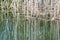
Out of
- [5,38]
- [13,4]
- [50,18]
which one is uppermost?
[13,4]

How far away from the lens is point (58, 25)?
3129 millimetres

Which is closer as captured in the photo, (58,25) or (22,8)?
(58,25)

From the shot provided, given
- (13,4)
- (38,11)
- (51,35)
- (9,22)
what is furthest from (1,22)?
(51,35)

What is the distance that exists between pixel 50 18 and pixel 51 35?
31 centimetres

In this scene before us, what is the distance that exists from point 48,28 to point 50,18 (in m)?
0.17

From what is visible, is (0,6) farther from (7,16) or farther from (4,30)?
(4,30)

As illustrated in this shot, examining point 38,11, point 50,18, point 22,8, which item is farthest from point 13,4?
point 50,18

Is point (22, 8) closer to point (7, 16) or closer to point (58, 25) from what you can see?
point (7, 16)

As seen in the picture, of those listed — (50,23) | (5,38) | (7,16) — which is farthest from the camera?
(7,16)

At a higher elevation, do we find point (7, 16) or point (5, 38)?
point (7, 16)

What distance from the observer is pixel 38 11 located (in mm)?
3281

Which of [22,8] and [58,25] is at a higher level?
[22,8]

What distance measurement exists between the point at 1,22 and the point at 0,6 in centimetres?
30

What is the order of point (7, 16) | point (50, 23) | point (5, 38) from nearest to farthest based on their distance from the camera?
point (5, 38), point (50, 23), point (7, 16)
